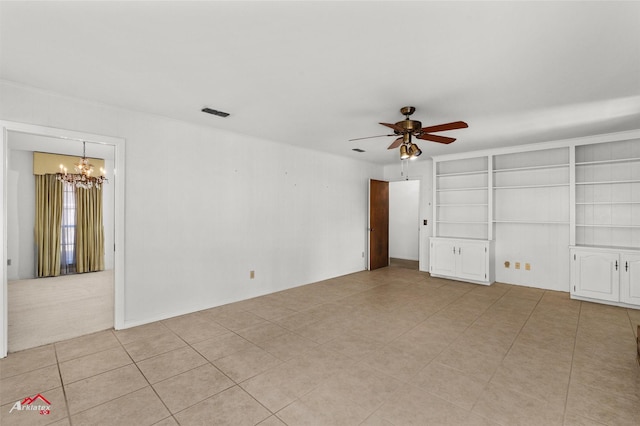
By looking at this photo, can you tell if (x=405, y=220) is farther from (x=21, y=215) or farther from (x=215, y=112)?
(x=21, y=215)

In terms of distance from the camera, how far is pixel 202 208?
4117mm

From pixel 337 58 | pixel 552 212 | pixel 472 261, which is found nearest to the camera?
pixel 337 58

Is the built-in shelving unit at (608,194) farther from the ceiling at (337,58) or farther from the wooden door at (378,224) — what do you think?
the wooden door at (378,224)

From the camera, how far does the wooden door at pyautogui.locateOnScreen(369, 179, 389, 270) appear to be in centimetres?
693

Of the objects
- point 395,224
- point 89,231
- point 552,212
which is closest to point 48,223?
point 89,231

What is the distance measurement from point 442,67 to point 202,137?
3.14 metres

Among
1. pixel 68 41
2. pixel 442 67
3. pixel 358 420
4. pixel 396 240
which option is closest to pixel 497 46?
pixel 442 67

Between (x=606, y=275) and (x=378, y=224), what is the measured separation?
400 centimetres

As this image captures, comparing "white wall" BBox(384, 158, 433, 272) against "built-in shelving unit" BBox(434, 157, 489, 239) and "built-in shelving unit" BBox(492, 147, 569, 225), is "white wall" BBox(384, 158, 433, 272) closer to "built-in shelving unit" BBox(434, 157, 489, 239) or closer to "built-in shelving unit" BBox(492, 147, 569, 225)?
"built-in shelving unit" BBox(434, 157, 489, 239)

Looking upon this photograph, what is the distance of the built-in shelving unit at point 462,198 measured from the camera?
19.6ft

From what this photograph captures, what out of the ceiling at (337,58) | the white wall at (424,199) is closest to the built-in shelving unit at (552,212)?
the white wall at (424,199)

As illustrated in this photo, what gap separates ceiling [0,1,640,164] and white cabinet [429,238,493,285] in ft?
8.54

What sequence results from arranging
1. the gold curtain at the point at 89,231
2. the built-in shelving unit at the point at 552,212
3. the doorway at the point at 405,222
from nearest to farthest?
the built-in shelving unit at the point at 552,212
the gold curtain at the point at 89,231
the doorway at the point at 405,222

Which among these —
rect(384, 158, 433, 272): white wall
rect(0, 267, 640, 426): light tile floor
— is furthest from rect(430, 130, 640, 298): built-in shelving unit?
rect(0, 267, 640, 426): light tile floor
